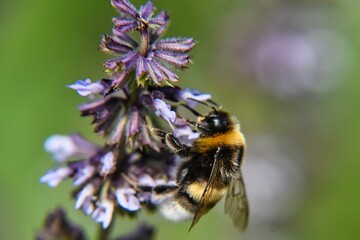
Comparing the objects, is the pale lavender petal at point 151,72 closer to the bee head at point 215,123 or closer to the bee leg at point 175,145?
the bee leg at point 175,145

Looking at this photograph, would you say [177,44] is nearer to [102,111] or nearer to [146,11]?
[146,11]

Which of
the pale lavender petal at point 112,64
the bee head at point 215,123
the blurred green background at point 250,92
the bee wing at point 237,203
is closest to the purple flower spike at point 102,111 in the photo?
the pale lavender petal at point 112,64

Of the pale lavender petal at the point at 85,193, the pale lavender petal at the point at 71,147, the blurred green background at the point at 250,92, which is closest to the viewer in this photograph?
the pale lavender petal at the point at 85,193

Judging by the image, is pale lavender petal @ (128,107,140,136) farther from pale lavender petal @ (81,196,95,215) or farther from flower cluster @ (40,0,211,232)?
pale lavender petal @ (81,196,95,215)

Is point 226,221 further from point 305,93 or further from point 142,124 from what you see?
point 142,124

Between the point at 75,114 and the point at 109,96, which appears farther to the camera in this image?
the point at 75,114

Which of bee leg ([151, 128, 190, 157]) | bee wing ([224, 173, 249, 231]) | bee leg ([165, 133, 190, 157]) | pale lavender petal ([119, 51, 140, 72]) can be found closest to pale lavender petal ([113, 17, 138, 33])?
pale lavender petal ([119, 51, 140, 72])

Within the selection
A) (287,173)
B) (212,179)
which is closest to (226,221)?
(287,173)
